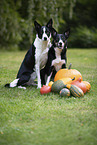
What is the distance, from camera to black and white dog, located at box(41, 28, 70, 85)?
4750 millimetres

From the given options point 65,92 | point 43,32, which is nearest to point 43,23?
point 43,32

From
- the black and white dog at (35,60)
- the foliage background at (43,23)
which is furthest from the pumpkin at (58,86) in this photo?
the foliage background at (43,23)

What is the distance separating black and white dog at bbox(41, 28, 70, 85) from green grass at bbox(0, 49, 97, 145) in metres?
0.76

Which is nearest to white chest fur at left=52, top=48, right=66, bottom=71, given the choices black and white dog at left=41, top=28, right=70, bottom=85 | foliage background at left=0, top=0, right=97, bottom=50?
black and white dog at left=41, top=28, right=70, bottom=85

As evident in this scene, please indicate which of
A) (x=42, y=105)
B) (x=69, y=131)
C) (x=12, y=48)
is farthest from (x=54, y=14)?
(x=12, y=48)

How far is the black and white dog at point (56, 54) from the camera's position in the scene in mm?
4750

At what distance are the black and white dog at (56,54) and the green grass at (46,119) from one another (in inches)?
29.9

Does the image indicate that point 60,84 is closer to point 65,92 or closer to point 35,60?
point 65,92

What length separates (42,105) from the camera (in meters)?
3.78

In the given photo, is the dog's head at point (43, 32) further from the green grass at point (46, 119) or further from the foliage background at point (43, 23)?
the foliage background at point (43, 23)

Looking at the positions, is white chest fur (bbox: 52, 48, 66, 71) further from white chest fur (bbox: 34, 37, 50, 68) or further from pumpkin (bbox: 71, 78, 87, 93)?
pumpkin (bbox: 71, 78, 87, 93)

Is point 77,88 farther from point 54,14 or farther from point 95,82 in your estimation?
point 54,14

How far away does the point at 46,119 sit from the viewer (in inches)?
125

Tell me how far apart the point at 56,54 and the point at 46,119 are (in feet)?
6.91
